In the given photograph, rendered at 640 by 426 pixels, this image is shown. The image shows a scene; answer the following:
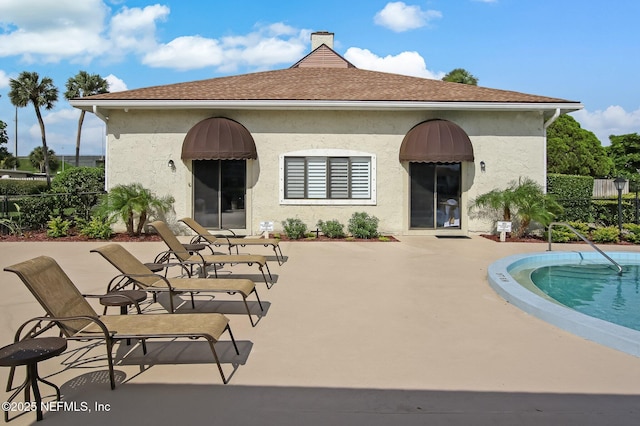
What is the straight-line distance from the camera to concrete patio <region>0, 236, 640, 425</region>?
4.23m

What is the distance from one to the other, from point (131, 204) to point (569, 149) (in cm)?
4068

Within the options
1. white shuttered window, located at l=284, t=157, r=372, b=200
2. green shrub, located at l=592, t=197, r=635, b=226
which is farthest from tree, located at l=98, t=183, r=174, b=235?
green shrub, located at l=592, t=197, r=635, b=226

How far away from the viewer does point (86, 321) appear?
17.0 ft

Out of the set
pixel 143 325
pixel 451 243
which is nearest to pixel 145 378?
pixel 143 325

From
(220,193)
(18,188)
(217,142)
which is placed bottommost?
(220,193)

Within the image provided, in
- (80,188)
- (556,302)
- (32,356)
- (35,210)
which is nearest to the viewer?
A: (32,356)

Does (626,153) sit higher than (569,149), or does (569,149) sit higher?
(626,153)

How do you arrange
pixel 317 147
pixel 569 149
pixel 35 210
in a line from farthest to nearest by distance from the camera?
pixel 569 149
pixel 317 147
pixel 35 210

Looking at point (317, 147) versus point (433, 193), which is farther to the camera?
point (433, 193)

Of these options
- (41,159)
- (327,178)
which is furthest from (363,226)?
(41,159)

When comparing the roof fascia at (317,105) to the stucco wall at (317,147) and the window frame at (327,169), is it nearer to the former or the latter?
the stucco wall at (317,147)

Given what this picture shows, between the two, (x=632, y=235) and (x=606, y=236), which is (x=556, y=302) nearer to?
(x=606, y=236)

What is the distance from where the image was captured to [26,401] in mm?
4363

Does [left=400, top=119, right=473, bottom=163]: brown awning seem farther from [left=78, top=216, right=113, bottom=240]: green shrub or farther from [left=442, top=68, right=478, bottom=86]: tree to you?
[left=442, top=68, right=478, bottom=86]: tree
